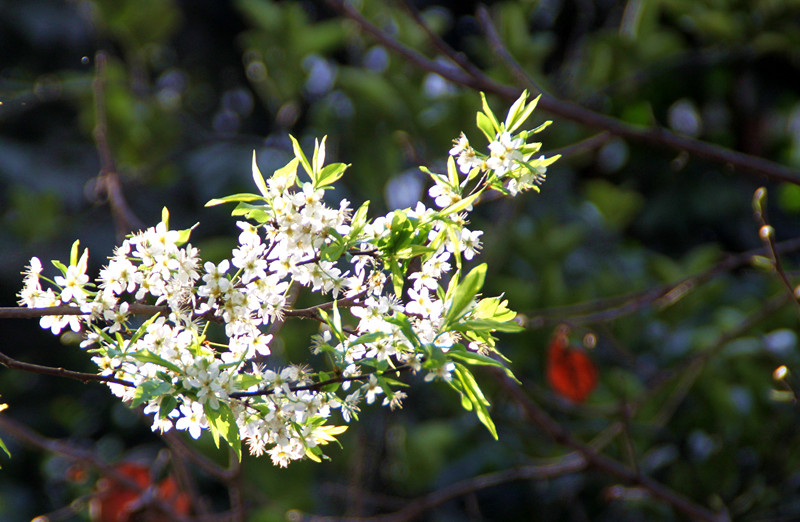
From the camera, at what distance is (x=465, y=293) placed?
0.85 m

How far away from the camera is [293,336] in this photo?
11.7 feet

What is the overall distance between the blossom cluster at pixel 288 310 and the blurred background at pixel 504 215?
1.88 meters

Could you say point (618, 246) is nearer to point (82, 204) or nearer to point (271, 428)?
point (82, 204)

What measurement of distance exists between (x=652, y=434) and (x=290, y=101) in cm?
239

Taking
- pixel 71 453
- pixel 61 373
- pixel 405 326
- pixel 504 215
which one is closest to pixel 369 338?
pixel 405 326

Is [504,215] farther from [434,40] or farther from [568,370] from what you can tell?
[434,40]

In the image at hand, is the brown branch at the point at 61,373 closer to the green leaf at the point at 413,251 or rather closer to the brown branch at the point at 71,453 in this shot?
the green leaf at the point at 413,251

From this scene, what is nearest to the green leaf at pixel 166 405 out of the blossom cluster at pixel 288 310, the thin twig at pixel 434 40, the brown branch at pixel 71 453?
the blossom cluster at pixel 288 310

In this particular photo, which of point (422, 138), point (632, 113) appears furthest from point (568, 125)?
point (422, 138)

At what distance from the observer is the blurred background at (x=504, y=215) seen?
137 inches

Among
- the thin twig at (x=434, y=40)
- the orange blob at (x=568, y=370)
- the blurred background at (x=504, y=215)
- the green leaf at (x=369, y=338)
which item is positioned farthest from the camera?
the blurred background at (x=504, y=215)

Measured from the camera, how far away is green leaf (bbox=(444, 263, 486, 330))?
852 millimetres

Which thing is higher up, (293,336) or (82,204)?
(82,204)

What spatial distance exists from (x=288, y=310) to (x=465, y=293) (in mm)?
208
